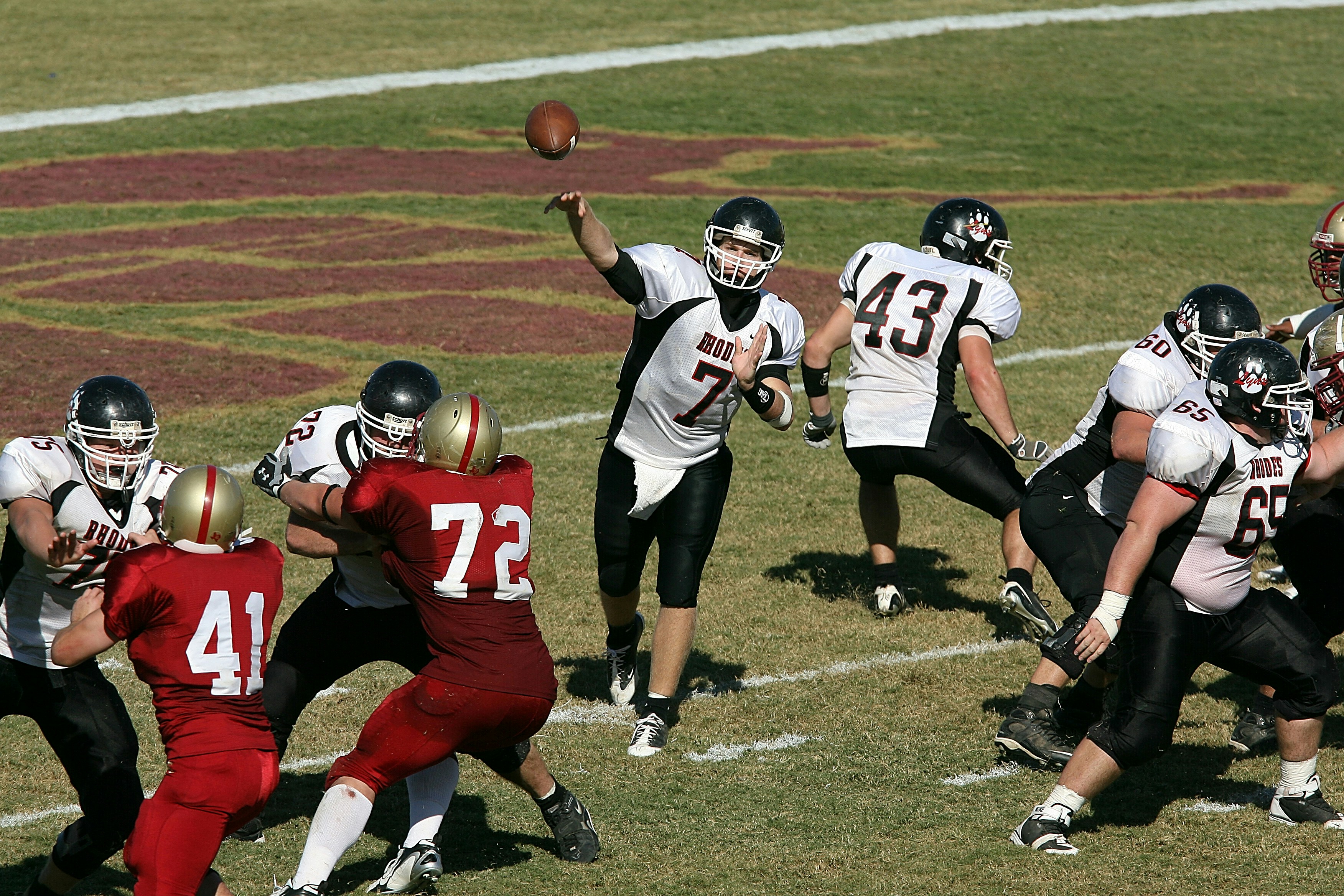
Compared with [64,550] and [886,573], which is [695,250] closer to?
[886,573]

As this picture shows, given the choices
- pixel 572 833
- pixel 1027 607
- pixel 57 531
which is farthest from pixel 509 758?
pixel 1027 607

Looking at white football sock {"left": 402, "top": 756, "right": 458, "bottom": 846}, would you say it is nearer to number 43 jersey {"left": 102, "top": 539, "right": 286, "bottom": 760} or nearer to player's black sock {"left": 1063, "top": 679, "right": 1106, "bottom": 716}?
number 43 jersey {"left": 102, "top": 539, "right": 286, "bottom": 760}

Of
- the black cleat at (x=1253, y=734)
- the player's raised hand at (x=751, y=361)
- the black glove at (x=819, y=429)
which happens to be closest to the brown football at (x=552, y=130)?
the player's raised hand at (x=751, y=361)

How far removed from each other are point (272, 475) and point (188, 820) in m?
1.26

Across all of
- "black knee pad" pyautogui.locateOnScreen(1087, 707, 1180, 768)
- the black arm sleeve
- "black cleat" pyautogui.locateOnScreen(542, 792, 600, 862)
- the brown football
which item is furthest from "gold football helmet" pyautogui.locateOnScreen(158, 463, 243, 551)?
"black knee pad" pyautogui.locateOnScreen(1087, 707, 1180, 768)

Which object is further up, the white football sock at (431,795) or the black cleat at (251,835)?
the white football sock at (431,795)

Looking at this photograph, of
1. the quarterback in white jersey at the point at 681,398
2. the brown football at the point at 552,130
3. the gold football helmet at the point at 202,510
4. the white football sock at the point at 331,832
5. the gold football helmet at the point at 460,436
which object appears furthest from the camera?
the brown football at the point at 552,130

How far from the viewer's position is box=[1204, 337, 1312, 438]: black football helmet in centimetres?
490

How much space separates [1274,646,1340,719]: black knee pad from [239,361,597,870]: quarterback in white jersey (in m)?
2.35

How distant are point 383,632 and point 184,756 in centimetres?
108

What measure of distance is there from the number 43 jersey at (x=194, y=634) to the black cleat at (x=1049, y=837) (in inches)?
97.4

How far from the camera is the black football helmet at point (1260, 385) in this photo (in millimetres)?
4898

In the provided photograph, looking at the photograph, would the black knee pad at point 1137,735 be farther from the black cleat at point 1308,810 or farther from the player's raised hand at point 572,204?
the player's raised hand at point 572,204

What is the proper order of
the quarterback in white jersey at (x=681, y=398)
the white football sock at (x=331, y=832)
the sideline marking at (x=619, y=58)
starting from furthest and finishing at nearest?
the sideline marking at (x=619, y=58), the quarterback in white jersey at (x=681, y=398), the white football sock at (x=331, y=832)
